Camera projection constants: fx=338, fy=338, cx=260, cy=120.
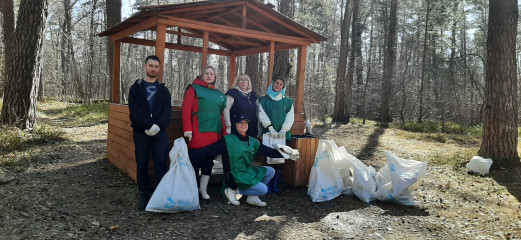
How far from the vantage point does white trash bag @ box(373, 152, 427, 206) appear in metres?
4.70

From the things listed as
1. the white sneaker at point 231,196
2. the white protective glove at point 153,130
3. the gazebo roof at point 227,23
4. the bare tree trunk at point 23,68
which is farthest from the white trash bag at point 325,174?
the bare tree trunk at point 23,68

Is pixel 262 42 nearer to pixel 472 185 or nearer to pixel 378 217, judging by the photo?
pixel 378 217

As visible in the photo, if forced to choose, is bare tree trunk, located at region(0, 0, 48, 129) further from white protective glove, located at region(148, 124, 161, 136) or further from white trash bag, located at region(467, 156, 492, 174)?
white trash bag, located at region(467, 156, 492, 174)

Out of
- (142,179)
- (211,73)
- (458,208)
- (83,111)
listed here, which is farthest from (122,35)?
(83,111)

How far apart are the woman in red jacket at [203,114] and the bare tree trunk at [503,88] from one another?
19.4 ft

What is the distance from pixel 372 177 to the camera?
16.8 ft

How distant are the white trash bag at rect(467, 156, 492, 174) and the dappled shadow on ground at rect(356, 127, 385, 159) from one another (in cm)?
219

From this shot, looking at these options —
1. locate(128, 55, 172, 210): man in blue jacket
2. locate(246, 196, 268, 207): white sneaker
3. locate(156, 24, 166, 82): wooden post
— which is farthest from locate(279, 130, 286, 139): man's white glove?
locate(156, 24, 166, 82): wooden post

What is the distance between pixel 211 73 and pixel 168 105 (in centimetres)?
72

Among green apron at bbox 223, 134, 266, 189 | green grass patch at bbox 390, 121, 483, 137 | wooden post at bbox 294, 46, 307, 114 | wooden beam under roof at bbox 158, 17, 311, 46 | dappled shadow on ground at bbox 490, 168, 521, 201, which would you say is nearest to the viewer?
green apron at bbox 223, 134, 266, 189

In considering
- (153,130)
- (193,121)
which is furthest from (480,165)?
(153,130)

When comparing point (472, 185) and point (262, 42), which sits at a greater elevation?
point (262, 42)

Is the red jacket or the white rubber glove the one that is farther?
the white rubber glove

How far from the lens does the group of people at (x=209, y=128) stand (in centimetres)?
416
